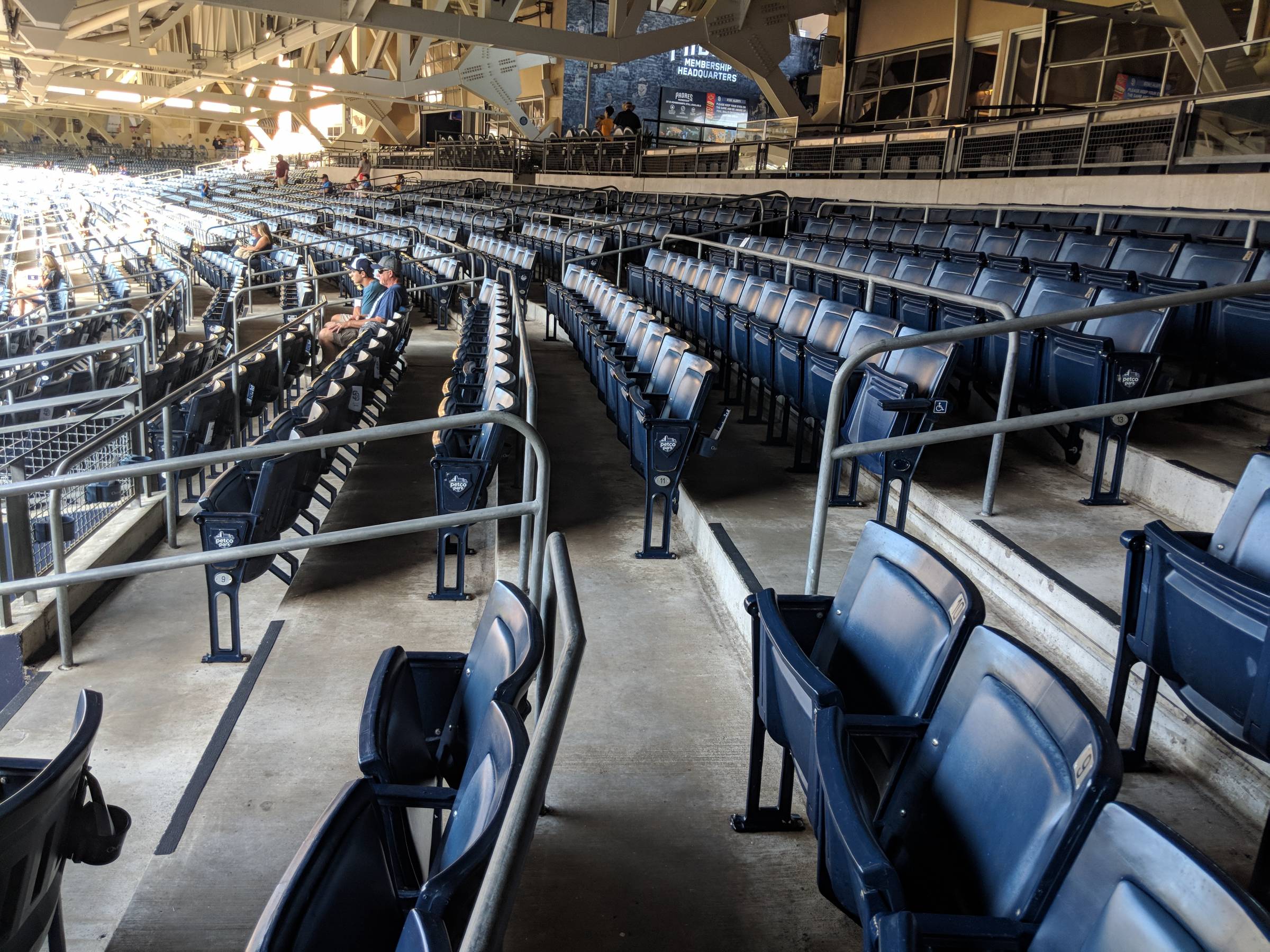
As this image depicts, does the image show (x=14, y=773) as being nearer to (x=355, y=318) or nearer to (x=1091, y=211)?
(x=355, y=318)

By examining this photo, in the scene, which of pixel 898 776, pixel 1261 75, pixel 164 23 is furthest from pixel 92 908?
pixel 164 23

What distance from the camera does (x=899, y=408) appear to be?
3639mm

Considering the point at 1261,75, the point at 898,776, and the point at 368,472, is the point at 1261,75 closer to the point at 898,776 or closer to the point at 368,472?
the point at 368,472

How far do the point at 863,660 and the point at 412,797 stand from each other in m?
1.02

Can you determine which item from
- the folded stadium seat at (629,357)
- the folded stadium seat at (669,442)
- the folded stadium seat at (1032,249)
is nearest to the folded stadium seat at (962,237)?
the folded stadium seat at (1032,249)

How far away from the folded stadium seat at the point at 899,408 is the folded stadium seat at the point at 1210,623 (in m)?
1.33

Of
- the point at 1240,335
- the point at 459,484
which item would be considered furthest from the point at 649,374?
the point at 1240,335

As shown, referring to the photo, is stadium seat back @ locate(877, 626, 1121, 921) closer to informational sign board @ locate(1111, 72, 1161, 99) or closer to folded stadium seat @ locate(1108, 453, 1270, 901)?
folded stadium seat @ locate(1108, 453, 1270, 901)

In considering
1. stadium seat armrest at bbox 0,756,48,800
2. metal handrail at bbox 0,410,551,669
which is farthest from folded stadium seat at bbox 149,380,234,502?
stadium seat armrest at bbox 0,756,48,800

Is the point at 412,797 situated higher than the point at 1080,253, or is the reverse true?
the point at 1080,253

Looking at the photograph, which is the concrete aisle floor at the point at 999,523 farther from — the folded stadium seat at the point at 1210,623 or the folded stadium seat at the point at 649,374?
the folded stadium seat at the point at 649,374

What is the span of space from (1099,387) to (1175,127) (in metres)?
6.60

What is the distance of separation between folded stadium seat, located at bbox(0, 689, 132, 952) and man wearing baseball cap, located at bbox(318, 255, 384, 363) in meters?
7.25

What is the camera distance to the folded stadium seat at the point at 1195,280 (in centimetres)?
445
